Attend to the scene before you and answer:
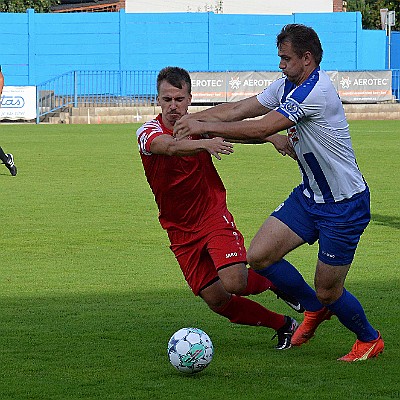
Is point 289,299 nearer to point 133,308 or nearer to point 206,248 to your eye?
point 206,248

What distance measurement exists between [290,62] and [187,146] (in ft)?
2.66

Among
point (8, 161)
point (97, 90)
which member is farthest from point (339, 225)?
point (97, 90)

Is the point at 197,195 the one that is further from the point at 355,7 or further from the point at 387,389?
the point at 355,7

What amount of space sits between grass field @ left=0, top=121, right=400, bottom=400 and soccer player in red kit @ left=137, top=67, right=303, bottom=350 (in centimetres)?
26

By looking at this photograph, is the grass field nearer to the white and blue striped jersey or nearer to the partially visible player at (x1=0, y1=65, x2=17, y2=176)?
the partially visible player at (x1=0, y1=65, x2=17, y2=176)

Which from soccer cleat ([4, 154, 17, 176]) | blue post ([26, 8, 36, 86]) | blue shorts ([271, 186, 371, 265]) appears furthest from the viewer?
blue post ([26, 8, 36, 86])

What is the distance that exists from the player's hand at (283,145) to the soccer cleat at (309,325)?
1088mm

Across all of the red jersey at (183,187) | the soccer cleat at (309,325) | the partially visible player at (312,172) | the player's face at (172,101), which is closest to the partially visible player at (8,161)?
the red jersey at (183,187)

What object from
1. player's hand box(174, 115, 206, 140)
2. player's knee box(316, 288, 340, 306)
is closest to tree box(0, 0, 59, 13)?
player's hand box(174, 115, 206, 140)

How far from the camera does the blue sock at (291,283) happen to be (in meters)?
6.75

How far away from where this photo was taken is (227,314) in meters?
6.88

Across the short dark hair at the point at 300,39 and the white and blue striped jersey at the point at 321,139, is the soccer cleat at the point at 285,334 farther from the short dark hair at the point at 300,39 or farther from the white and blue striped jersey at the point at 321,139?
the short dark hair at the point at 300,39

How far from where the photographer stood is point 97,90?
131 feet

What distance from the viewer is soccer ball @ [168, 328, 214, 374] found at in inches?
237
